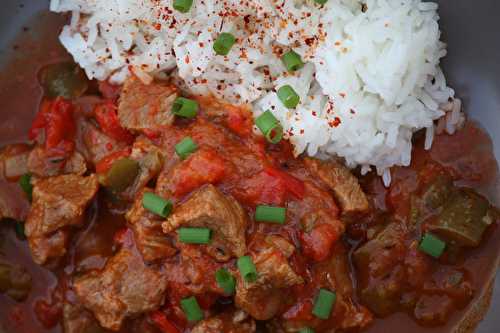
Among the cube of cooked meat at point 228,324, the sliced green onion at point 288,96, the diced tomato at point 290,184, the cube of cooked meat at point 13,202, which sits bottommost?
the cube of cooked meat at point 228,324

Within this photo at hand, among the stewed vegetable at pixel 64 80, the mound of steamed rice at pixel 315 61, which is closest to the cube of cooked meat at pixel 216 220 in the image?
the mound of steamed rice at pixel 315 61

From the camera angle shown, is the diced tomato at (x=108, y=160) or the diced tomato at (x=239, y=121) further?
the diced tomato at (x=239, y=121)

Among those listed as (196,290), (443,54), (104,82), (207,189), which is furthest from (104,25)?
(443,54)

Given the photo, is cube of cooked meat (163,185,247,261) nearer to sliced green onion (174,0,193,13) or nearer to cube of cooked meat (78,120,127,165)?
cube of cooked meat (78,120,127,165)

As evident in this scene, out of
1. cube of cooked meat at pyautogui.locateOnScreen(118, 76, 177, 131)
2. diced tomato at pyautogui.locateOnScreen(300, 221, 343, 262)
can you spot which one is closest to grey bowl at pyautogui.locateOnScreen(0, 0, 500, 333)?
diced tomato at pyautogui.locateOnScreen(300, 221, 343, 262)

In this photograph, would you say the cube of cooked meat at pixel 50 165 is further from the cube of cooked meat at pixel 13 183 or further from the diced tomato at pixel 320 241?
the diced tomato at pixel 320 241

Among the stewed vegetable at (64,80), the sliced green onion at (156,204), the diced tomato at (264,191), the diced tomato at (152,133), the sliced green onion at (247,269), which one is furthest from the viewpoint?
the stewed vegetable at (64,80)
